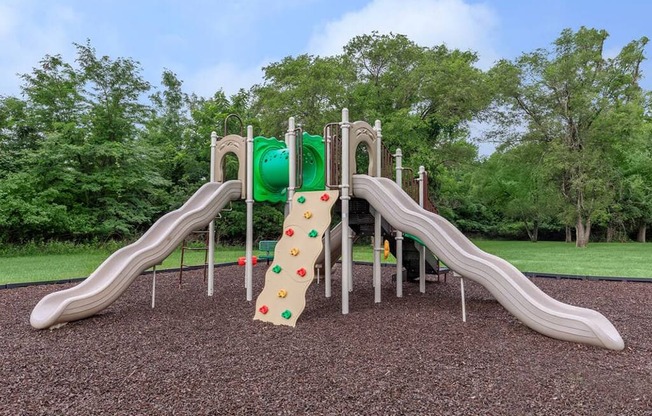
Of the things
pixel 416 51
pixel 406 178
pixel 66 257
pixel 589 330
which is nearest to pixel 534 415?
pixel 589 330

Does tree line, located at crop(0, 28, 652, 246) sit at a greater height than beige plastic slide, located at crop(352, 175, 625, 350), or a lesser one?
greater

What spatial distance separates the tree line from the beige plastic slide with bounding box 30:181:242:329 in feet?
33.5

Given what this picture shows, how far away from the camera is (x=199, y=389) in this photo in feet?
9.95

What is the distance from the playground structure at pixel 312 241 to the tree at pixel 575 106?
1471cm

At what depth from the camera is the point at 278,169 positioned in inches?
239

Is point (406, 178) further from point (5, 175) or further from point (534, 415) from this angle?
point (5, 175)

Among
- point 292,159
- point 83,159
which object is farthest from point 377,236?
point 83,159

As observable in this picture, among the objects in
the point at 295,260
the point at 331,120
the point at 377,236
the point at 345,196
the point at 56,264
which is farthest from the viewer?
the point at 331,120

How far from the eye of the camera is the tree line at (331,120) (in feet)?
50.5

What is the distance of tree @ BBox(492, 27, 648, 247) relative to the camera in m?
17.8

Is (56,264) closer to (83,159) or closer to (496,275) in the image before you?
(83,159)

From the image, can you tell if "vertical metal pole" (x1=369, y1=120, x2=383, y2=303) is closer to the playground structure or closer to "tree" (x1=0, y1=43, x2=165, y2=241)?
the playground structure

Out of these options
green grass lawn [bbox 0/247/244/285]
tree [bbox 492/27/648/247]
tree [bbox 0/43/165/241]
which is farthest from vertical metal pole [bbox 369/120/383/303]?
tree [bbox 492/27/648/247]

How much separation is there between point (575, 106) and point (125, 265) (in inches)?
768
